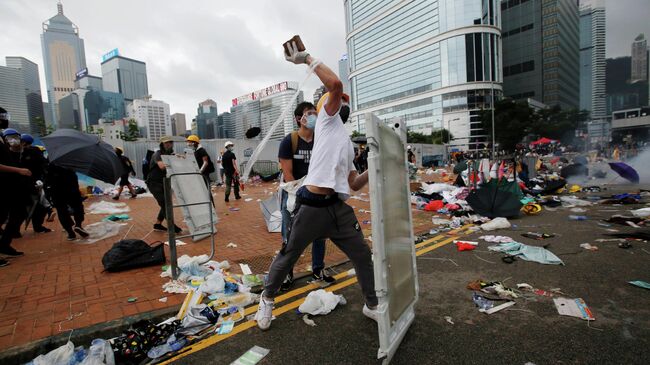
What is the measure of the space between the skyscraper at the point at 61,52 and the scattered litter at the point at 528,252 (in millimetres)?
161965

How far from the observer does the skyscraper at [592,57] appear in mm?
123500

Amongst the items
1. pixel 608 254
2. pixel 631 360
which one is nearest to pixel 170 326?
pixel 631 360

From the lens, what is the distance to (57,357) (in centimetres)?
224

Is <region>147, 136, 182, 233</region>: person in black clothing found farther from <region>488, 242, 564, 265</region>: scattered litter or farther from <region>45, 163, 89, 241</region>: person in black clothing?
<region>488, 242, 564, 265</region>: scattered litter

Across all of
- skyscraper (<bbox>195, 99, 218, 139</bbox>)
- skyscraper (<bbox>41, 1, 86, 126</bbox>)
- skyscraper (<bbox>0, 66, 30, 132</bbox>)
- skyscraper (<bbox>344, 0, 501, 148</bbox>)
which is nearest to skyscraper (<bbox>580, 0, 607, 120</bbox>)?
skyscraper (<bbox>344, 0, 501, 148</bbox>)

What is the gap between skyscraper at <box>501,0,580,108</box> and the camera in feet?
283

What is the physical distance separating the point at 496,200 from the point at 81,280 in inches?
273

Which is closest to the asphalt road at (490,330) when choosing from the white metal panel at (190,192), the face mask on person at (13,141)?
the white metal panel at (190,192)

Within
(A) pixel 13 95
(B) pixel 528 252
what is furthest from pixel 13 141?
(A) pixel 13 95

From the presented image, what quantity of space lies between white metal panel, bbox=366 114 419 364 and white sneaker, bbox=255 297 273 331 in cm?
103

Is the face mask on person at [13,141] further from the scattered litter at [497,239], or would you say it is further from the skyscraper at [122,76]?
the skyscraper at [122,76]

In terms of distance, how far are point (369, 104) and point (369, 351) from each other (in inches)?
4244

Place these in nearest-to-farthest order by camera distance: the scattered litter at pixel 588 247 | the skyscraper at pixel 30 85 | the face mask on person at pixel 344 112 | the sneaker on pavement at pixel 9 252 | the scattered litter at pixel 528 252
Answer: the face mask on person at pixel 344 112, the scattered litter at pixel 528 252, the scattered litter at pixel 588 247, the sneaker on pavement at pixel 9 252, the skyscraper at pixel 30 85

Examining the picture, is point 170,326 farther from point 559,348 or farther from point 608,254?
point 608,254
